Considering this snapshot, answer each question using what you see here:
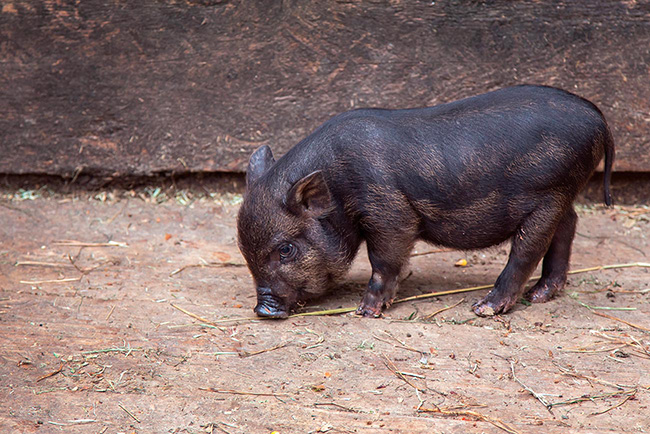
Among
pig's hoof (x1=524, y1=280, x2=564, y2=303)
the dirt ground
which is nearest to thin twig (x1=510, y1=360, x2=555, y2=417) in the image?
the dirt ground

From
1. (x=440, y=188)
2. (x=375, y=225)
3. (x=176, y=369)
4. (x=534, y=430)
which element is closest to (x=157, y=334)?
(x=176, y=369)

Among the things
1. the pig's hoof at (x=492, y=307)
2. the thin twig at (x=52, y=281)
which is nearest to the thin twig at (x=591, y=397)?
the pig's hoof at (x=492, y=307)

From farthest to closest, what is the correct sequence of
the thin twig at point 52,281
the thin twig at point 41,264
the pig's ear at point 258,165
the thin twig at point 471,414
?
the thin twig at point 41,264 < the thin twig at point 52,281 < the pig's ear at point 258,165 < the thin twig at point 471,414

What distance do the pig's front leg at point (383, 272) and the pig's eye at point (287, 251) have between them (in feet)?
1.73

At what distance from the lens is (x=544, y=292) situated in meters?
5.52

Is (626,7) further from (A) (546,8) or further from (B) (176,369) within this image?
(B) (176,369)

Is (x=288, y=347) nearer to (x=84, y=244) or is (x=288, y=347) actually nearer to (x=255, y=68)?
(x=84, y=244)

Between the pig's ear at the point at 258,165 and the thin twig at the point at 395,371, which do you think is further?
the pig's ear at the point at 258,165

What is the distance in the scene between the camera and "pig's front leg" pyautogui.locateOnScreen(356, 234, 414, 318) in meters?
5.18

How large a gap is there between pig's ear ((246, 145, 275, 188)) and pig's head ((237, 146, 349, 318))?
0.42 ft

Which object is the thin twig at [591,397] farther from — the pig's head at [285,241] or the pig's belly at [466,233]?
the pig's head at [285,241]

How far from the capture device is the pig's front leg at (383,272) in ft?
17.0

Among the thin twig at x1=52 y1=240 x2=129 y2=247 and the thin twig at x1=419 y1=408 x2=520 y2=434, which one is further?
the thin twig at x1=52 y1=240 x2=129 y2=247

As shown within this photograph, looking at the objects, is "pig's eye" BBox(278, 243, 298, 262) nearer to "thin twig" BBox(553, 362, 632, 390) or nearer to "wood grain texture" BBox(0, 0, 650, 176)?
"thin twig" BBox(553, 362, 632, 390)
